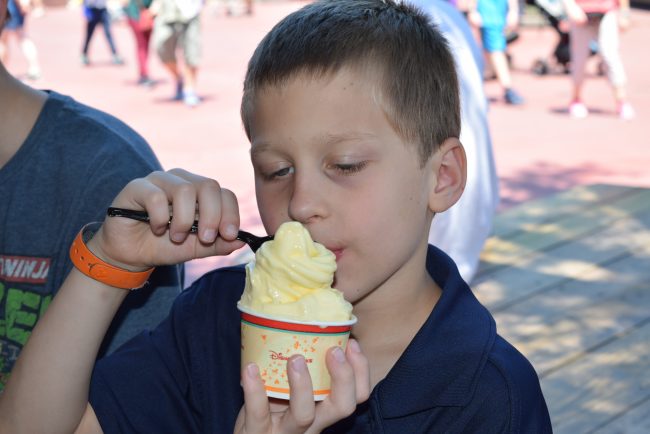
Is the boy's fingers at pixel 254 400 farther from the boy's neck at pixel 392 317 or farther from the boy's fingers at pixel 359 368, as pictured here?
the boy's neck at pixel 392 317

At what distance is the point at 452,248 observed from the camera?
496cm

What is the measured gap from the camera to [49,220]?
2.41 m

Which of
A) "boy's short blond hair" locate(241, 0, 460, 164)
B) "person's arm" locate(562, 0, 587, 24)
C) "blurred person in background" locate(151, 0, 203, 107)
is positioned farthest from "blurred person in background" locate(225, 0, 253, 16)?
"boy's short blond hair" locate(241, 0, 460, 164)

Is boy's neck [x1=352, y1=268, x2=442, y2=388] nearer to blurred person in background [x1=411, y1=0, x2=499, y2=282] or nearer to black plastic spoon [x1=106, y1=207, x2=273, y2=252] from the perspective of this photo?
black plastic spoon [x1=106, y1=207, x2=273, y2=252]

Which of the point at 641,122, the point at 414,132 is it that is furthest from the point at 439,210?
the point at 641,122

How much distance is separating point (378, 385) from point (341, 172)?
476 mm

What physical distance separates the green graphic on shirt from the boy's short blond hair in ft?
2.46

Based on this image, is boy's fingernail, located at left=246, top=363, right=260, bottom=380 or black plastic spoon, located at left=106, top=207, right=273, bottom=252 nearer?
boy's fingernail, located at left=246, top=363, right=260, bottom=380

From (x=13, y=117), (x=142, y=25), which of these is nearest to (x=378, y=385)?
(x=13, y=117)

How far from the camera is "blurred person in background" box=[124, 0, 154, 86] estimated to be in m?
13.9

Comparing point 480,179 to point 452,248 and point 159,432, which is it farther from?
point 159,432

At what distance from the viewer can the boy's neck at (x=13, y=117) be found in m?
2.43

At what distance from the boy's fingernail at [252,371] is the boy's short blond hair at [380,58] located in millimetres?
637

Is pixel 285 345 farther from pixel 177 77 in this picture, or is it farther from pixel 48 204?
pixel 177 77
